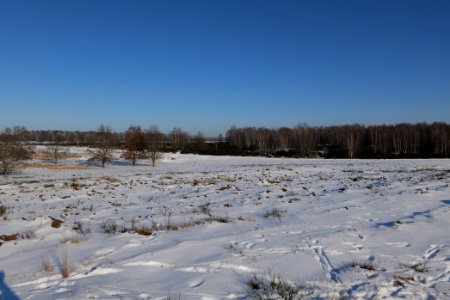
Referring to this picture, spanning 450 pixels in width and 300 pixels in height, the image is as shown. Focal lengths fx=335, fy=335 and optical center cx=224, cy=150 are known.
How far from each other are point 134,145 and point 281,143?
6345 cm

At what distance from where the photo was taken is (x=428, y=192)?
1308 cm

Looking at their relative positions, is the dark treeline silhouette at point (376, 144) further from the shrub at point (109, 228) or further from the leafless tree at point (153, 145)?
the shrub at point (109, 228)

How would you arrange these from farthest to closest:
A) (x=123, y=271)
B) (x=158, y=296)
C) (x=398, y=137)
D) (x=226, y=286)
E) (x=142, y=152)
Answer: (x=398, y=137) → (x=142, y=152) → (x=123, y=271) → (x=226, y=286) → (x=158, y=296)

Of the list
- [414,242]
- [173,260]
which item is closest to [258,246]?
[173,260]

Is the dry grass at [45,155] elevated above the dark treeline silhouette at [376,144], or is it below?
below

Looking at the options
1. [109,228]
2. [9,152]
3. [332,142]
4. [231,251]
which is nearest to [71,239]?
[109,228]

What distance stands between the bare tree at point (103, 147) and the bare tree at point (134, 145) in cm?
257

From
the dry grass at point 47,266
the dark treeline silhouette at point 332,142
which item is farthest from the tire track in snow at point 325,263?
the dark treeline silhouette at point 332,142

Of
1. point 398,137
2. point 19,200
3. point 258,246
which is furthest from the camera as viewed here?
point 398,137

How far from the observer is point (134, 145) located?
175 ft

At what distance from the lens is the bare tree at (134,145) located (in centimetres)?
5312

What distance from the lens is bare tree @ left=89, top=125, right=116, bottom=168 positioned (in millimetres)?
49656

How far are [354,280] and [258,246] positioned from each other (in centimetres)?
210

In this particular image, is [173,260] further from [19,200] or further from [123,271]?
[19,200]
